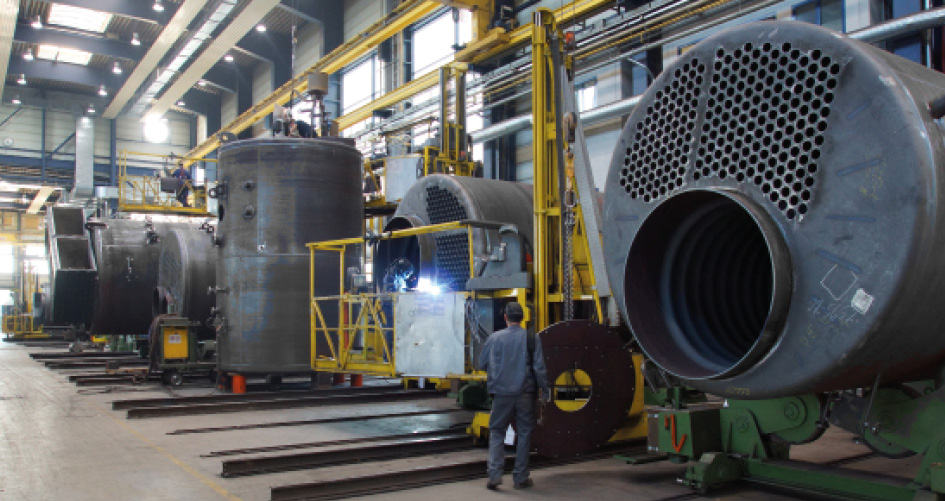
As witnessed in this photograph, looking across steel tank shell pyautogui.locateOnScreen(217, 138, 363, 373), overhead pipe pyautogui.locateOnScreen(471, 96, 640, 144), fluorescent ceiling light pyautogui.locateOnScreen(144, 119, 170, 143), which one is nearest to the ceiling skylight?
fluorescent ceiling light pyautogui.locateOnScreen(144, 119, 170, 143)

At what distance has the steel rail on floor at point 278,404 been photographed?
8484mm

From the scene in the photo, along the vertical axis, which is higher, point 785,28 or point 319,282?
point 785,28

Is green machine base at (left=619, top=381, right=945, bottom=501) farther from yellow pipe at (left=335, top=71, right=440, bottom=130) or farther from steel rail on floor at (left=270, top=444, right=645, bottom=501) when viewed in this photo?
yellow pipe at (left=335, top=71, right=440, bottom=130)

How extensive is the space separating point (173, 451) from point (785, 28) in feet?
18.5

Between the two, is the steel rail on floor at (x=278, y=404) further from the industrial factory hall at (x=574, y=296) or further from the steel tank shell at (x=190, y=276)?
the steel tank shell at (x=190, y=276)

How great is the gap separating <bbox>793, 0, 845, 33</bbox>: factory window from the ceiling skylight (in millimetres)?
23544

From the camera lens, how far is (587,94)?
15172 mm

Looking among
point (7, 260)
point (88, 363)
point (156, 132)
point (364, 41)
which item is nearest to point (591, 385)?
point (88, 363)

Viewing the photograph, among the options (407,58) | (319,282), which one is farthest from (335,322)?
(407,58)

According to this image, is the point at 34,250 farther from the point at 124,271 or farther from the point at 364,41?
the point at 364,41

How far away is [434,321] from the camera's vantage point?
7121 mm

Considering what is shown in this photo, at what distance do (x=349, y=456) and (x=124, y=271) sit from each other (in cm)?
1063

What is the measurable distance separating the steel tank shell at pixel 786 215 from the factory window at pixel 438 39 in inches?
559

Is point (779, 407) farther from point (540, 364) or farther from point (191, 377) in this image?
point (191, 377)
